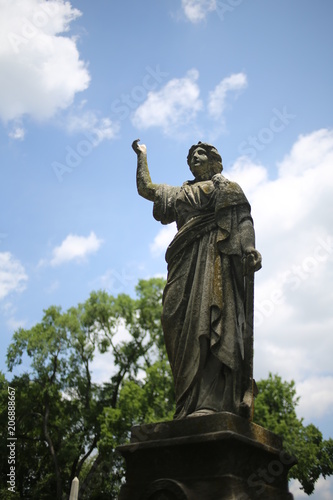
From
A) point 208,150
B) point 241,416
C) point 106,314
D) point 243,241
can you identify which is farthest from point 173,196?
point 106,314

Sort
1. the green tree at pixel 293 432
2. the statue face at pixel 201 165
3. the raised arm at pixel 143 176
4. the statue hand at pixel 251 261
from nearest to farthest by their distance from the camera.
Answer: the statue hand at pixel 251 261 < the statue face at pixel 201 165 < the raised arm at pixel 143 176 < the green tree at pixel 293 432

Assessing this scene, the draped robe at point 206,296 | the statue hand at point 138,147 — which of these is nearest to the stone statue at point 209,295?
the draped robe at point 206,296

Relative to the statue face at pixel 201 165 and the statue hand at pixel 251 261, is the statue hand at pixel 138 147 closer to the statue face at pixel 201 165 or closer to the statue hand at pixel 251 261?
the statue face at pixel 201 165

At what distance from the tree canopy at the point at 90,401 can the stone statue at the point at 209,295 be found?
1853 centimetres

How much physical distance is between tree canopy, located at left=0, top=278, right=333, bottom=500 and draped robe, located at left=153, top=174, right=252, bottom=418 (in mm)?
18562

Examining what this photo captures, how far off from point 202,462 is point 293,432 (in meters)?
20.9

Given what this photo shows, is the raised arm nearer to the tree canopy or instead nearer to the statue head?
the statue head

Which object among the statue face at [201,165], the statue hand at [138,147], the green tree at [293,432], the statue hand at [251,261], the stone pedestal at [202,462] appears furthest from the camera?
the green tree at [293,432]

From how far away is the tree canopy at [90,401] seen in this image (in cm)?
2409

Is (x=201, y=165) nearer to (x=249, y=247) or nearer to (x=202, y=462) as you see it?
(x=249, y=247)

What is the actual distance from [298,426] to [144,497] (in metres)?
21.5

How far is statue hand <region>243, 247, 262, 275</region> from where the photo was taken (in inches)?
223

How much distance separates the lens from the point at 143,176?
289 inches

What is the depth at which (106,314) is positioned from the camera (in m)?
30.2
